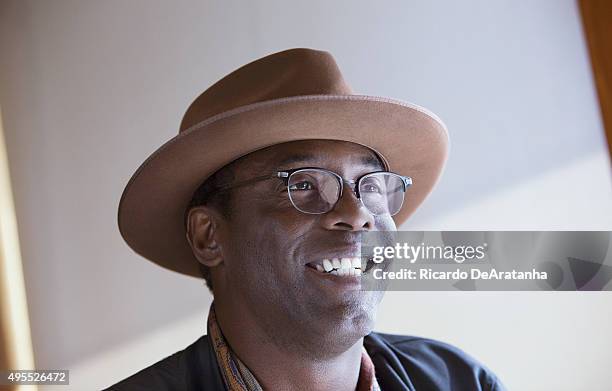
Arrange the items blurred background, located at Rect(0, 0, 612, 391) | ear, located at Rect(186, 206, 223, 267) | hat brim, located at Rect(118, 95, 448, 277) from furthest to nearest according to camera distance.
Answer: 1. blurred background, located at Rect(0, 0, 612, 391)
2. ear, located at Rect(186, 206, 223, 267)
3. hat brim, located at Rect(118, 95, 448, 277)

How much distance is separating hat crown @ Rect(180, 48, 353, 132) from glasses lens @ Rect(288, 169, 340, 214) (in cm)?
15

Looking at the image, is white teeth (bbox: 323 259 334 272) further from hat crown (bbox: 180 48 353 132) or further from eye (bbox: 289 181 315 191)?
hat crown (bbox: 180 48 353 132)

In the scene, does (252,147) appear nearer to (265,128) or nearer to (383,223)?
(265,128)

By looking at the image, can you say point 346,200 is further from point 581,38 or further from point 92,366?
point 581,38

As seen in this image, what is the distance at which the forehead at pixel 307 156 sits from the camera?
1.33m

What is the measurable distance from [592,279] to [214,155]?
856 mm

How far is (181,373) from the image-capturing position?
138 cm

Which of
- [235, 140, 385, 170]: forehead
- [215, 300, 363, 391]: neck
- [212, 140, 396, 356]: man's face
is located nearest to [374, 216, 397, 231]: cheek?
[212, 140, 396, 356]: man's face

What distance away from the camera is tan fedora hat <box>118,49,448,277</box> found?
50.6 inches

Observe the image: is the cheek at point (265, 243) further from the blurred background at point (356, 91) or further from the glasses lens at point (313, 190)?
the blurred background at point (356, 91)

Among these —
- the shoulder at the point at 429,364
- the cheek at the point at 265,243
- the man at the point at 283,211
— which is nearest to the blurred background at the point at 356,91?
the shoulder at the point at 429,364

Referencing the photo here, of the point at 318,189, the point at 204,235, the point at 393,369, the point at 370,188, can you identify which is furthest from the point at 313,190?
the point at 393,369

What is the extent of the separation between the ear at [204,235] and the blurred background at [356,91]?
0.59 ft

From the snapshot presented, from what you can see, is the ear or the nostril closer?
the nostril
